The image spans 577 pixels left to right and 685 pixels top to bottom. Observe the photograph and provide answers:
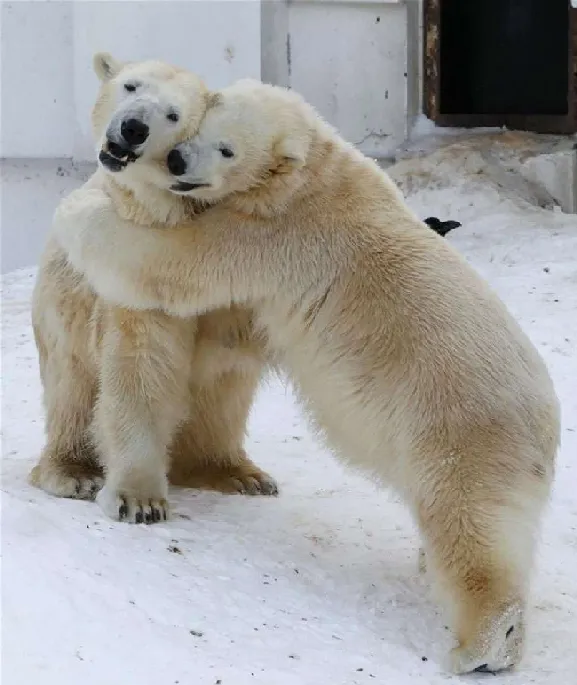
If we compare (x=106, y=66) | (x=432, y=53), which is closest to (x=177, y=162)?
(x=106, y=66)

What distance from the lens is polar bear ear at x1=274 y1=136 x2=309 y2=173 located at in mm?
2543

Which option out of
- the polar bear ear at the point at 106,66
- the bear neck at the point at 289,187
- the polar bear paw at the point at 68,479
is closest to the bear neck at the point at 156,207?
the bear neck at the point at 289,187

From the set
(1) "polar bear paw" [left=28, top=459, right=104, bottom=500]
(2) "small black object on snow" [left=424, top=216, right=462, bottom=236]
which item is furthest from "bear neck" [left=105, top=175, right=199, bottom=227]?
(2) "small black object on snow" [left=424, top=216, right=462, bottom=236]

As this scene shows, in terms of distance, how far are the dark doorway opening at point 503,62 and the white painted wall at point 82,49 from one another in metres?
1.23

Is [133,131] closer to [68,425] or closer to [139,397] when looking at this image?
[139,397]

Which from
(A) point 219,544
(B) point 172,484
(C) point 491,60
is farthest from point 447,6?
(A) point 219,544

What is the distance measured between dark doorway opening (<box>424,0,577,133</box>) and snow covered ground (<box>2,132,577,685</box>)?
3.38m

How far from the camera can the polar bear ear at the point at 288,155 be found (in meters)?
2.54

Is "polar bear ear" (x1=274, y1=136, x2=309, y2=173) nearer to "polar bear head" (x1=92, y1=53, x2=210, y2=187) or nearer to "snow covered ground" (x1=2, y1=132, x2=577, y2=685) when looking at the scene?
"polar bear head" (x1=92, y1=53, x2=210, y2=187)

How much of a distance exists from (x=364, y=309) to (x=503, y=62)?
506 centimetres

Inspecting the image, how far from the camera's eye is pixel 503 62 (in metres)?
7.04

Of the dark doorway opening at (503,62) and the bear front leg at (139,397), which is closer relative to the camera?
the bear front leg at (139,397)

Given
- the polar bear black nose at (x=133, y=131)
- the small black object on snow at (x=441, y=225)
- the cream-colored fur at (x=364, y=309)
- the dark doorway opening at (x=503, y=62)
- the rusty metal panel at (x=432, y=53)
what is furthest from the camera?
the dark doorway opening at (x=503, y=62)

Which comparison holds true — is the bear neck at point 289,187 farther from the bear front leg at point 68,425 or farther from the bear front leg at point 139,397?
the bear front leg at point 68,425
